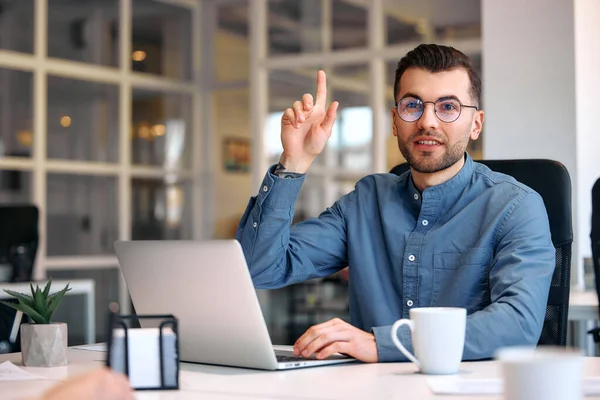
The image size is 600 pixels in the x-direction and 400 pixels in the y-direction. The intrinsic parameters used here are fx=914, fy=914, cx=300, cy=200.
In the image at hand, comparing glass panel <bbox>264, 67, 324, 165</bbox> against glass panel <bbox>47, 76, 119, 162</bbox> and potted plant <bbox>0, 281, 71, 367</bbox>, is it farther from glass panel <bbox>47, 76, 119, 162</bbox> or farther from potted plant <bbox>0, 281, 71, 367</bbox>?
potted plant <bbox>0, 281, 71, 367</bbox>

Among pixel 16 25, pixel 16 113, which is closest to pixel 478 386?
pixel 16 113

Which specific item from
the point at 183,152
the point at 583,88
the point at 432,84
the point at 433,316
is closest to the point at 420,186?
the point at 432,84

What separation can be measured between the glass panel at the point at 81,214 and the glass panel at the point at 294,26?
Answer: 5.30ft

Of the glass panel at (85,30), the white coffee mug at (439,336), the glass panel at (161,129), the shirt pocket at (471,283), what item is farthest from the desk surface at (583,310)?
the glass panel at (161,129)

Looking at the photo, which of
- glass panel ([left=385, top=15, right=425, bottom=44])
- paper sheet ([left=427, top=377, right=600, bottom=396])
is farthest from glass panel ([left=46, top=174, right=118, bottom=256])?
paper sheet ([left=427, top=377, right=600, bottom=396])

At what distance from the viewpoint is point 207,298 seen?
149 centimetres

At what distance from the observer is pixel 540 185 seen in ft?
6.91

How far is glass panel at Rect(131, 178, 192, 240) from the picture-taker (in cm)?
687

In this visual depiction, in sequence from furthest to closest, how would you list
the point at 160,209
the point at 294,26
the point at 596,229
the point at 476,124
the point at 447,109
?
1. the point at 160,209
2. the point at 294,26
3. the point at 596,229
4. the point at 476,124
5. the point at 447,109

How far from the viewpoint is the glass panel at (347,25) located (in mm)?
6520

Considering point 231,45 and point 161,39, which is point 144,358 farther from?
point 231,45

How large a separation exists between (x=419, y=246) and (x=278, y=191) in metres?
0.33

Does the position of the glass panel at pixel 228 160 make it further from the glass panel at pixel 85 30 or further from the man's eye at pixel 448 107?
the man's eye at pixel 448 107

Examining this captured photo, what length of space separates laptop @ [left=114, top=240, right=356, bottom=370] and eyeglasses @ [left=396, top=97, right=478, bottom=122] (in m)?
0.58
